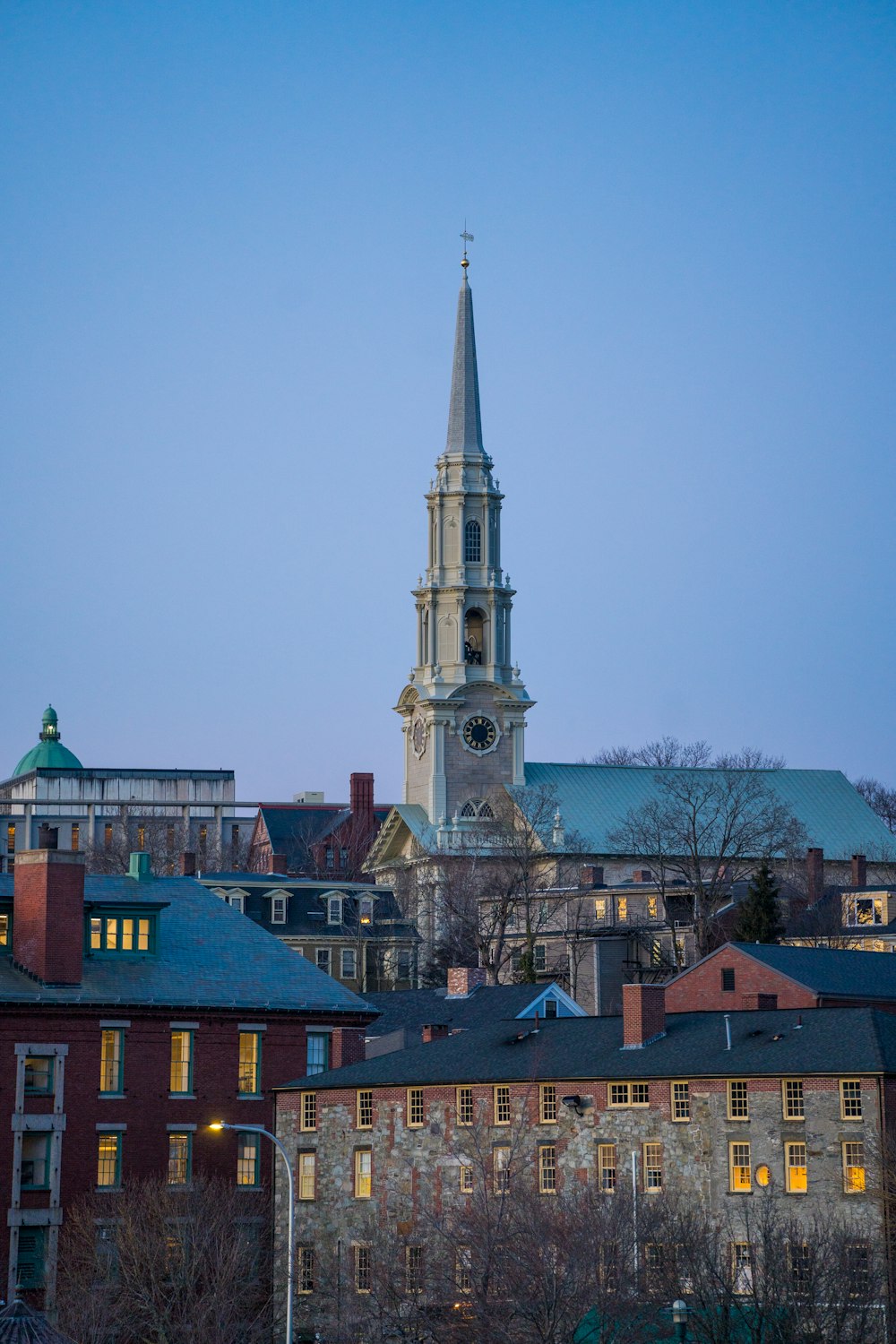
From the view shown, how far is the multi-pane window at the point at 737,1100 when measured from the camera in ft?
232

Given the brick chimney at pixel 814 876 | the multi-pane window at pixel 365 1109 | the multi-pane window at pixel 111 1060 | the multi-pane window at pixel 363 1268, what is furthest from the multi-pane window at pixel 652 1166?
the brick chimney at pixel 814 876

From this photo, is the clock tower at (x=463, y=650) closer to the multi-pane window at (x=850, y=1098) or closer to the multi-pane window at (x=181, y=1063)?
the multi-pane window at (x=181, y=1063)

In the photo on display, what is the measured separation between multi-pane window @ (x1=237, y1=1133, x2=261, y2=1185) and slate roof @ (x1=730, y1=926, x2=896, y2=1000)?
1997cm

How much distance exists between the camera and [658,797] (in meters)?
168

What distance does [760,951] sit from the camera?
3605 inches

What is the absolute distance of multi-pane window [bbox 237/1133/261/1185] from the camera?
79.1m

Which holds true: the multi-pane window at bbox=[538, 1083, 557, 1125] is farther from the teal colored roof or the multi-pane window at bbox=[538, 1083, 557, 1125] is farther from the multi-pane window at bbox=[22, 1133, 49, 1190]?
the teal colored roof

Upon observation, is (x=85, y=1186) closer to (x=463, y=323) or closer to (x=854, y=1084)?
(x=854, y=1084)

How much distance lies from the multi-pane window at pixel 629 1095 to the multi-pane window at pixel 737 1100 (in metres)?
2.55

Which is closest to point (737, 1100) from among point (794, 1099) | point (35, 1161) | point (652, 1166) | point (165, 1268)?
point (794, 1099)

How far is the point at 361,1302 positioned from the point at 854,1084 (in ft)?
46.3

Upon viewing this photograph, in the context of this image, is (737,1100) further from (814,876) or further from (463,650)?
(463,650)

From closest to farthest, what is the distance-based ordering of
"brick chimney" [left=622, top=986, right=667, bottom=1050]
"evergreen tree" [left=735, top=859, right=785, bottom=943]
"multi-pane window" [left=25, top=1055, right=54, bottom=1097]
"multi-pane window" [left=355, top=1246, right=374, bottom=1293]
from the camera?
"multi-pane window" [left=355, top=1246, right=374, bottom=1293] → "brick chimney" [left=622, top=986, right=667, bottom=1050] → "multi-pane window" [left=25, top=1055, right=54, bottom=1097] → "evergreen tree" [left=735, top=859, right=785, bottom=943]

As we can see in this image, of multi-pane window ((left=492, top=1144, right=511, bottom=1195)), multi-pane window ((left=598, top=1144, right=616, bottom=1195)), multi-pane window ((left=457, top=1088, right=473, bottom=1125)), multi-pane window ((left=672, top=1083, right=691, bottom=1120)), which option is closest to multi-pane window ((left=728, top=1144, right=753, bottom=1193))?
multi-pane window ((left=672, top=1083, right=691, bottom=1120))
